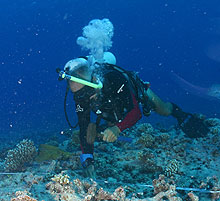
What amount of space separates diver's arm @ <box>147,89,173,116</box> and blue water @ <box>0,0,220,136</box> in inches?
2458

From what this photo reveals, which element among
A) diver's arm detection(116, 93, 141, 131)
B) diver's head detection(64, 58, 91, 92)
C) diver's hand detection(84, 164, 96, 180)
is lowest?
diver's hand detection(84, 164, 96, 180)

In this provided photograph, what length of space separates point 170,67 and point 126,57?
2865 centimetres

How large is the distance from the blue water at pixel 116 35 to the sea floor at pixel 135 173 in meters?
63.2

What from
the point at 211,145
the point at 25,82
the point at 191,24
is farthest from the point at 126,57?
the point at 211,145

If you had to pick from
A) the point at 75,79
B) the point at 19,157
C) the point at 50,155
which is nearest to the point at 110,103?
the point at 75,79

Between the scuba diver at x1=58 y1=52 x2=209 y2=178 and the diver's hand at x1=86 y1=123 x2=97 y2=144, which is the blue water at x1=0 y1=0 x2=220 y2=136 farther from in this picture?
the diver's hand at x1=86 y1=123 x2=97 y2=144

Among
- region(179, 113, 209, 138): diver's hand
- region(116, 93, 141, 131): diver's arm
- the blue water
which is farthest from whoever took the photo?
the blue water

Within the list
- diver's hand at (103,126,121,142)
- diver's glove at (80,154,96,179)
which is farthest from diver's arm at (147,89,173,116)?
diver's glove at (80,154,96,179)

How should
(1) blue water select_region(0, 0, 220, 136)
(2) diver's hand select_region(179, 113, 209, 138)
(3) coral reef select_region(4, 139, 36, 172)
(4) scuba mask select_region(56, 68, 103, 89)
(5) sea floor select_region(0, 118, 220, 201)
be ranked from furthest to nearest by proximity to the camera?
(1) blue water select_region(0, 0, 220, 136), (2) diver's hand select_region(179, 113, 209, 138), (3) coral reef select_region(4, 139, 36, 172), (4) scuba mask select_region(56, 68, 103, 89), (5) sea floor select_region(0, 118, 220, 201)

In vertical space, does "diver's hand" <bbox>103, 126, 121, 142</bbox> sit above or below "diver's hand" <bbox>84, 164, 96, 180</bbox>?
above

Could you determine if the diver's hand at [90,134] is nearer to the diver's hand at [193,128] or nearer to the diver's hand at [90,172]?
the diver's hand at [90,172]

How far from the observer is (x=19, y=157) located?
5547 millimetres

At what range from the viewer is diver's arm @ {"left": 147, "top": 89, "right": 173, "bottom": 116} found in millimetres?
6114

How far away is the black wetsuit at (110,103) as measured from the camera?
4555mm
